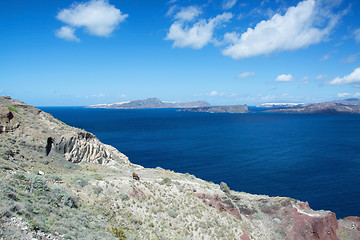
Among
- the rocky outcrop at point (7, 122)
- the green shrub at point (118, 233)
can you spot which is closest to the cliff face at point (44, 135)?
the rocky outcrop at point (7, 122)

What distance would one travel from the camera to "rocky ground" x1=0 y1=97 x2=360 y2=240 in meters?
13.2

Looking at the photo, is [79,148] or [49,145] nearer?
[49,145]

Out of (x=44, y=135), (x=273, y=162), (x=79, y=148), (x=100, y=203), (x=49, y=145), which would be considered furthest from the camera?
(x=273, y=162)

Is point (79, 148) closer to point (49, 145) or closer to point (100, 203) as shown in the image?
point (49, 145)

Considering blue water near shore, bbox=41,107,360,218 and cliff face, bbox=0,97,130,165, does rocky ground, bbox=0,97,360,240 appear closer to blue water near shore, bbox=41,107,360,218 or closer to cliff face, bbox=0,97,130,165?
cliff face, bbox=0,97,130,165

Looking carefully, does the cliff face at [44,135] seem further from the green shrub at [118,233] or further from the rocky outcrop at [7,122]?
the green shrub at [118,233]

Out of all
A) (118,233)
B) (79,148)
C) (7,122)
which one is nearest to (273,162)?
(79,148)

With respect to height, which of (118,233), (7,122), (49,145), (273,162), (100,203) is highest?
(7,122)

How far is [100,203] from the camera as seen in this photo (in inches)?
722

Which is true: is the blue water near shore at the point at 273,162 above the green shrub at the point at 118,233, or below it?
below

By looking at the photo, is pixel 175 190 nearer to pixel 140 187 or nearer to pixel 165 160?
pixel 140 187

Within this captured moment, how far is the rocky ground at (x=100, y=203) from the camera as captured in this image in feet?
43.2

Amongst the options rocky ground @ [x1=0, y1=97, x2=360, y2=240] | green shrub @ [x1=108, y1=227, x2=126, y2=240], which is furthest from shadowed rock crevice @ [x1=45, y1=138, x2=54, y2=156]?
green shrub @ [x1=108, y1=227, x2=126, y2=240]

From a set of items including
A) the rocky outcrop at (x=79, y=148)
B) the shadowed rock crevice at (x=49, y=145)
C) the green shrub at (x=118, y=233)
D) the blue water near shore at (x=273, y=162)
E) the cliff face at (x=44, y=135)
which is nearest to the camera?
the green shrub at (x=118, y=233)
